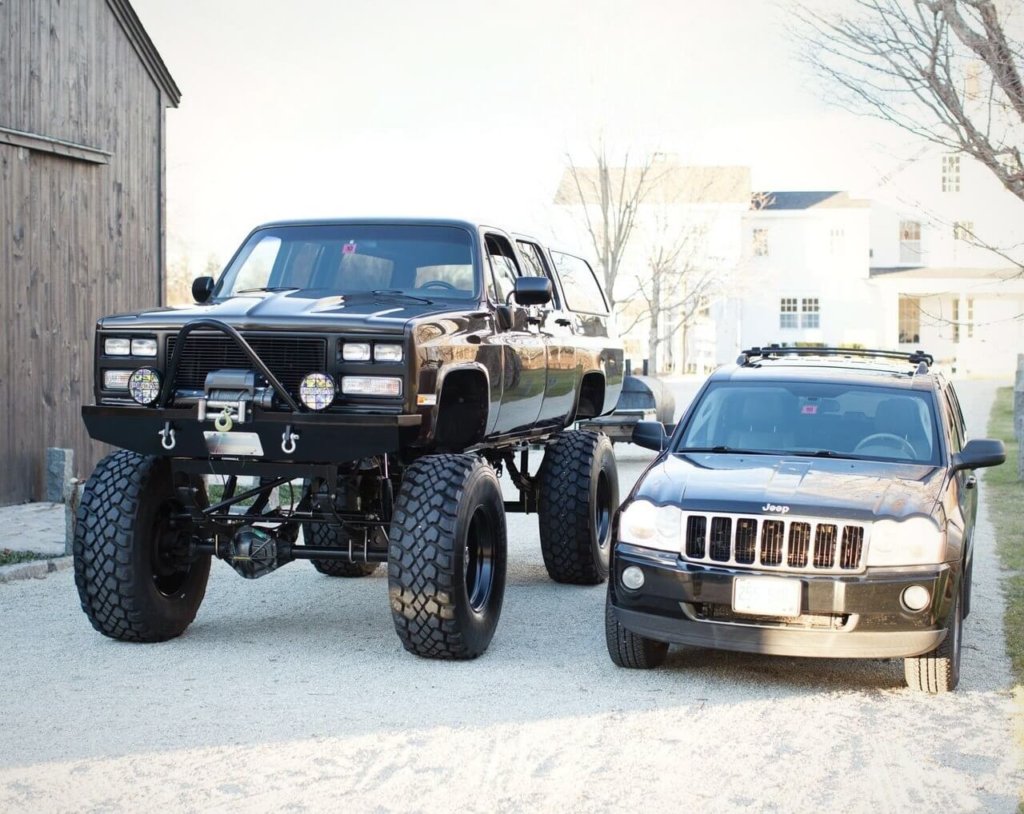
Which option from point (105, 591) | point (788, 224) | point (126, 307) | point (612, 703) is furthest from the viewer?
point (788, 224)

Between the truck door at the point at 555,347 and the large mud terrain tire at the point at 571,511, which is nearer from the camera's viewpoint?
the truck door at the point at 555,347

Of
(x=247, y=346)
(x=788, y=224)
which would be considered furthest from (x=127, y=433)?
(x=788, y=224)

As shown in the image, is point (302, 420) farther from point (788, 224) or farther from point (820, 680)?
point (788, 224)

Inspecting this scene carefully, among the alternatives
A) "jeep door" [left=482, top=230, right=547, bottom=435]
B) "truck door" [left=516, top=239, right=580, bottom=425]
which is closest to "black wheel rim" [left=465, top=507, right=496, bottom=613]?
"jeep door" [left=482, top=230, right=547, bottom=435]

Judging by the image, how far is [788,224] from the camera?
177 feet

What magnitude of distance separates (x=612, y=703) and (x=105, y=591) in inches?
109

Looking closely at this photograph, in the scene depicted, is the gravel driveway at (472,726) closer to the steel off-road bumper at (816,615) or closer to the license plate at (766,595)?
the steel off-road bumper at (816,615)

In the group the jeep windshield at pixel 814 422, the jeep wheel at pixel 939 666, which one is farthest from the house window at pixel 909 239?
the jeep wheel at pixel 939 666

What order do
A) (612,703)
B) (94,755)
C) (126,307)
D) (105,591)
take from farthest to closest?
(126,307)
(105,591)
(612,703)
(94,755)

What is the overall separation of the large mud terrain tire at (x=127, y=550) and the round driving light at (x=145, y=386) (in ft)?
1.64

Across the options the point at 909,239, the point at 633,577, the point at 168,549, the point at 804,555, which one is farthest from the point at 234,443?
the point at 909,239

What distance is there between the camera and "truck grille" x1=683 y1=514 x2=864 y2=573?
6.15 metres

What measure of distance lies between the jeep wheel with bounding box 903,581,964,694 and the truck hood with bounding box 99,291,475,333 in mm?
2920

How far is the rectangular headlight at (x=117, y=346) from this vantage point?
22.9ft
